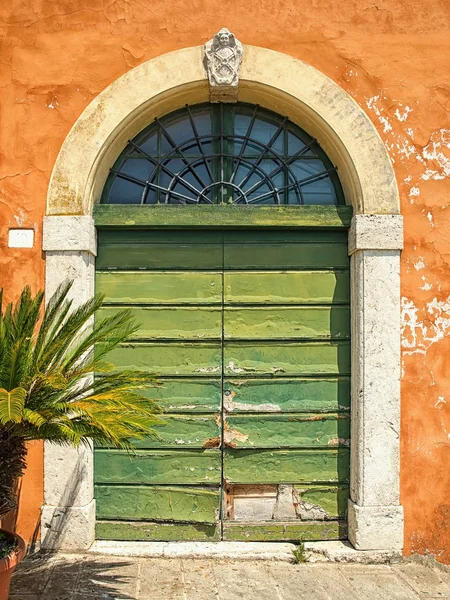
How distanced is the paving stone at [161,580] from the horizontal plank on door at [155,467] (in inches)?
23.3

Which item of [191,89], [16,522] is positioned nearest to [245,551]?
[16,522]

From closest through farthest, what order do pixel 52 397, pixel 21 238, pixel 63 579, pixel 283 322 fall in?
pixel 52 397 → pixel 63 579 → pixel 21 238 → pixel 283 322

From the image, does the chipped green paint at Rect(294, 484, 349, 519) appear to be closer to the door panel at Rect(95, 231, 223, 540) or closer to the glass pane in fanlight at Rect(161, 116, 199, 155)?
the door panel at Rect(95, 231, 223, 540)

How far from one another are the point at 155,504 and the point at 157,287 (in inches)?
66.2

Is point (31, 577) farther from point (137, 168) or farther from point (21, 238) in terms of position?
point (137, 168)

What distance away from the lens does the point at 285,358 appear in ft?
17.2

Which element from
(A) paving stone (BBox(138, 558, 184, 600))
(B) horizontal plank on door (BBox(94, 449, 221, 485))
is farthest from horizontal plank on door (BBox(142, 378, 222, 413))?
(A) paving stone (BBox(138, 558, 184, 600))

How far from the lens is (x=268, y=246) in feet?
17.3

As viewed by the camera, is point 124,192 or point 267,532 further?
point 124,192

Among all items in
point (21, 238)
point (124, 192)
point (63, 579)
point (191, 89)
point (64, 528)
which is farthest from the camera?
point (124, 192)

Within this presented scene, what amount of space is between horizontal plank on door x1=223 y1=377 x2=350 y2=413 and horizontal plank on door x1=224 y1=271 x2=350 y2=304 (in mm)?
619

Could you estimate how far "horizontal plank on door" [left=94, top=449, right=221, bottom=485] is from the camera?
519cm

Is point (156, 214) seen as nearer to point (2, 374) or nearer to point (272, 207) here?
point (272, 207)

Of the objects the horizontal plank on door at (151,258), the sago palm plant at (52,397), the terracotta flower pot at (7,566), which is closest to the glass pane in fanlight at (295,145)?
the horizontal plank on door at (151,258)
